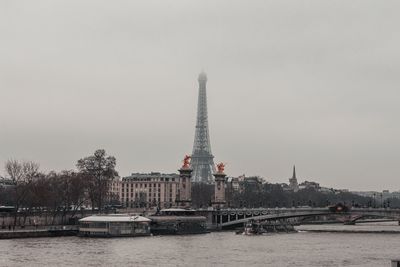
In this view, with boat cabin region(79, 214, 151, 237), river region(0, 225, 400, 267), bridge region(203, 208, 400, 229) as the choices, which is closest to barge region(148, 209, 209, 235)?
boat cabin region(79, 214, 151, 237)

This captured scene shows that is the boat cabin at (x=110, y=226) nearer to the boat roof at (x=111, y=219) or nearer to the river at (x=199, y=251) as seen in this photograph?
the boat roof at (x=111, y=219)

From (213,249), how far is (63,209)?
3973cm

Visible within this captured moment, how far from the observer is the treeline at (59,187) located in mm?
98438

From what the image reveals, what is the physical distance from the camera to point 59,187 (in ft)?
349

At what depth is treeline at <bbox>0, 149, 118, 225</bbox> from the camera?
98438 millimetres

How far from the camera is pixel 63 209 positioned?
10756cm

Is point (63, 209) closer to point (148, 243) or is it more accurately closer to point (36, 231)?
point (36, 231)

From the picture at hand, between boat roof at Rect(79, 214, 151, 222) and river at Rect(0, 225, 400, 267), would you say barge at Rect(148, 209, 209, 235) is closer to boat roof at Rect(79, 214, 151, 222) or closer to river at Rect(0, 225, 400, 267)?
boat roof at Rect(79, 214, 151, 222)

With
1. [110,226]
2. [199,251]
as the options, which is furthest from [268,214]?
[199,251]

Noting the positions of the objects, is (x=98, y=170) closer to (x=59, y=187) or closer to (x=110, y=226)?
(x=59, y=187)

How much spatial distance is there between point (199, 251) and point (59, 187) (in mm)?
40207

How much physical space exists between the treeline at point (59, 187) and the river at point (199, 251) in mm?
14422

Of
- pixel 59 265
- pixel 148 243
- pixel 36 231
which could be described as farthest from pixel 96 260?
pixel 36 231

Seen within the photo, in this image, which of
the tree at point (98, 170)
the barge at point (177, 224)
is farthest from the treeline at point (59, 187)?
the barge at point (177, 224)
